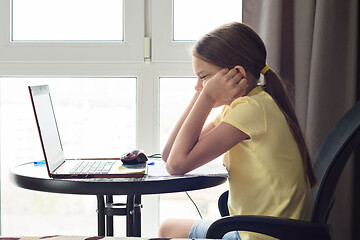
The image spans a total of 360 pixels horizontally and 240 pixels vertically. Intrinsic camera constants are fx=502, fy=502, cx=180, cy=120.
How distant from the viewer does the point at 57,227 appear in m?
2.47

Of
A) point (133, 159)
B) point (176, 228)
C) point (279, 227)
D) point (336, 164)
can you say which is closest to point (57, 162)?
point (133, 159)

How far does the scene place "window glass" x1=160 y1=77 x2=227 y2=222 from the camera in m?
2.39

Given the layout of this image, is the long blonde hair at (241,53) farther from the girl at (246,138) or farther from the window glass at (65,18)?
the window glass at (65,18)

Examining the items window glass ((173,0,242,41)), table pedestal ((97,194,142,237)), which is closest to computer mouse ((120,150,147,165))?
table pedestal ((97,194,142,237))

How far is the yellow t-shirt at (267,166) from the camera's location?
1404 millimetres

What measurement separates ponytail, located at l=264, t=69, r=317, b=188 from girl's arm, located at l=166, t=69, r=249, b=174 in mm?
89

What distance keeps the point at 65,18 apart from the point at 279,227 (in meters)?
1.63

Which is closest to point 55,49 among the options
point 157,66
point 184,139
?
point 157,66

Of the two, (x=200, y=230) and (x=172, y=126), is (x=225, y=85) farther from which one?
(x=172, y=126)

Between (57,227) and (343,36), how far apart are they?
5.24ft

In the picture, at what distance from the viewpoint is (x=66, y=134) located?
2.44 metres

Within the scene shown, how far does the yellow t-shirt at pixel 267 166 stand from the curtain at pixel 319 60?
67cm

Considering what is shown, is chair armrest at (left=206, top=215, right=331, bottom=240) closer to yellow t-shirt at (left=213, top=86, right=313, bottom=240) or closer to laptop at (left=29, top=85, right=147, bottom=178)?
yellow t-shirt at (left=213, top=86, right=313, bottom=240)

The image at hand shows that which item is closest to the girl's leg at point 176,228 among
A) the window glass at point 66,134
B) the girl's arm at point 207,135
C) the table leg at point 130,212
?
the table leg at point 130,212
